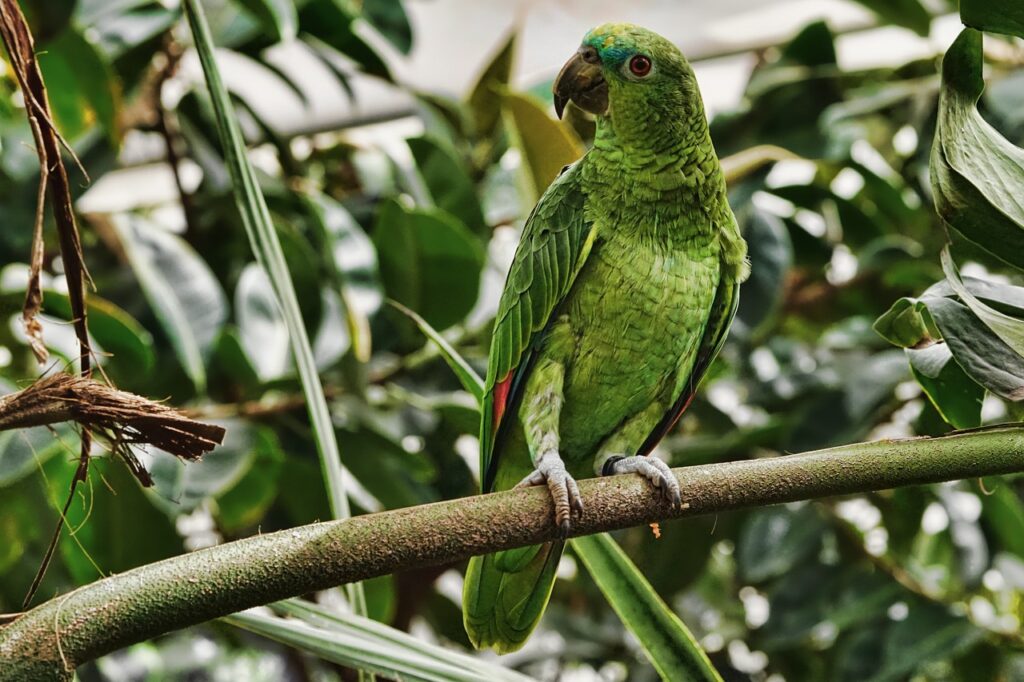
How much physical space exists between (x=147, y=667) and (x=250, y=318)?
0.80 meters

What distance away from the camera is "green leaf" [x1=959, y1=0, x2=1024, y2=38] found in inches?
17.3

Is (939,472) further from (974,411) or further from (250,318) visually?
(250,318)

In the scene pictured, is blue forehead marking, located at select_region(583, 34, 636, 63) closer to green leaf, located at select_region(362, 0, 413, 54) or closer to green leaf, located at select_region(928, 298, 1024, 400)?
green leaf, located at select_region(928, 298, 1024, 400)

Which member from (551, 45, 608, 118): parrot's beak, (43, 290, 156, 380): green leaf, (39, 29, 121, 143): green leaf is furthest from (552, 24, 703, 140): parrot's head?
(39, 29, 121, 143): green leaf

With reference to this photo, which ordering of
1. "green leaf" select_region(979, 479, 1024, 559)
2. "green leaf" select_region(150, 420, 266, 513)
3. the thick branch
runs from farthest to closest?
"green leaf" select_region(979, 479, 1024, 559) < "green leaf" select_region(150, 420, 266, 513) < the thick branch

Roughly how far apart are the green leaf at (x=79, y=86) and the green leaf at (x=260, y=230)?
614 mm

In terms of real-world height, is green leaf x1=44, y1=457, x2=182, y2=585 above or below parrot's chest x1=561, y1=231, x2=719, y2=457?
below

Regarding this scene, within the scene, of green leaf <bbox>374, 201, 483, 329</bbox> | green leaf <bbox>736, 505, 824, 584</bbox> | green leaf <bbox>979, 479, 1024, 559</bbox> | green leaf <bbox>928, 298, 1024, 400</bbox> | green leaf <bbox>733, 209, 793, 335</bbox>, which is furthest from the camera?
green leaf <bbox>736, 505, 824, 584</bbox>

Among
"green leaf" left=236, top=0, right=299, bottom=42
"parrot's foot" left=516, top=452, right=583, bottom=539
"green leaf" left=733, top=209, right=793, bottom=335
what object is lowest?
"green leaf" left=733, top=209, right=793, bottom=335

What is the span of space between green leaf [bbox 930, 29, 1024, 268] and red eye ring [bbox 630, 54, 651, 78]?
5.5 inches

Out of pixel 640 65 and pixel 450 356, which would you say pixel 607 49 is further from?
pixel 450 356

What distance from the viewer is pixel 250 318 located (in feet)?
3.41

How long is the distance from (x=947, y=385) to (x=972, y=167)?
0.12 meters

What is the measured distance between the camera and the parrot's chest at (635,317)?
Result: 618mm
